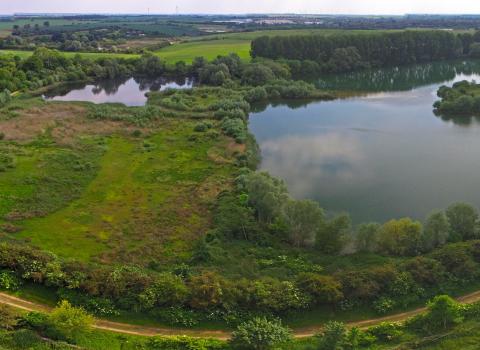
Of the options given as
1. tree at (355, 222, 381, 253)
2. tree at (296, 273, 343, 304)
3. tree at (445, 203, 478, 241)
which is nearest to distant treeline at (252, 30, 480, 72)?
tree at (445, 203, 478, 241)

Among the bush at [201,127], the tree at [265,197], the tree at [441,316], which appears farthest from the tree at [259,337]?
the bush at [201,127]

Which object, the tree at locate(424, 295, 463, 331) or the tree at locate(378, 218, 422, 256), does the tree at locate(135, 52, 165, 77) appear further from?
the tree at locate(424, 295, 463, 331)

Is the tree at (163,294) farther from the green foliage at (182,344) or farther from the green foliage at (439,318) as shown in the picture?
the green foliage at (439,318)

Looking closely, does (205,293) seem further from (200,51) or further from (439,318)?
(200,51)

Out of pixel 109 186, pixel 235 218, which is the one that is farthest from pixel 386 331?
pixel 109 186

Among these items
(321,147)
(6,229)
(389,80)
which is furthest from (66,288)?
(389,80)

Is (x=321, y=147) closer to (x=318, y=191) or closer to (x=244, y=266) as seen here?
(x=318, y=191)
